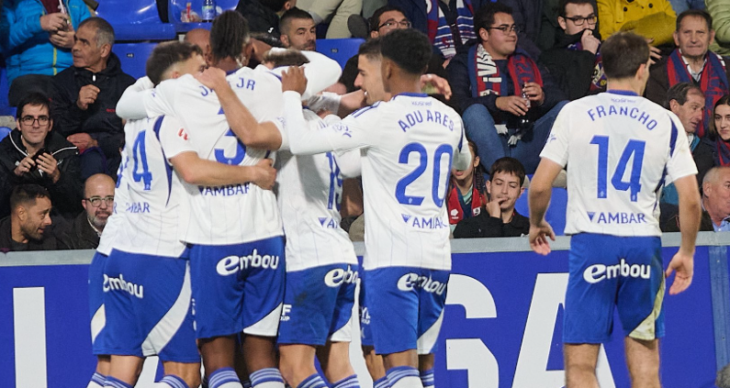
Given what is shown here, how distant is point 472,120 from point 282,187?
3851 mm

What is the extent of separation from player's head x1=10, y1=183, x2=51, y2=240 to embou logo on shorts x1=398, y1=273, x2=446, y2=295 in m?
4.00

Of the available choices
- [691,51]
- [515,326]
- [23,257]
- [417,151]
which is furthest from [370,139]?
[691,51]

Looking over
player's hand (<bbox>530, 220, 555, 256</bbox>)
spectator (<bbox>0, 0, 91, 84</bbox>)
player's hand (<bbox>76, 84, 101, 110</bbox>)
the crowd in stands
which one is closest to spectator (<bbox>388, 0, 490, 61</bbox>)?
the crowd in stands

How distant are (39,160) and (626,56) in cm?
532

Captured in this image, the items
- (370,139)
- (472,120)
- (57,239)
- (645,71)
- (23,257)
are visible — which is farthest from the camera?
(472,120)

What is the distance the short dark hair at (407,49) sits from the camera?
643cm

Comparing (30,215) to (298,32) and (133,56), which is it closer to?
(133,56)

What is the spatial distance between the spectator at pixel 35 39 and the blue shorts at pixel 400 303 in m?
5.78

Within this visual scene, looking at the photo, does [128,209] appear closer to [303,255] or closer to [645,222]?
[303,255]

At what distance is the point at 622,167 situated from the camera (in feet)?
22.1

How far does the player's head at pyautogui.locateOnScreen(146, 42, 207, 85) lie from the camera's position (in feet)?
22.8

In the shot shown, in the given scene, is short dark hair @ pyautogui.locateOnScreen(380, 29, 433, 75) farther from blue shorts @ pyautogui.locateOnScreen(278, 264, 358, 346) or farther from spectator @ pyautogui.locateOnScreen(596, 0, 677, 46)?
spectator @ pyautogui.locateOnScreen(596, 0, 677, 46)

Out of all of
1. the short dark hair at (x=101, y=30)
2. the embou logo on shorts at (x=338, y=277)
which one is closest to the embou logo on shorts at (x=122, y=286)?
the embou logo on shorts at (x=338, y=277)

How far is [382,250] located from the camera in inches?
255
